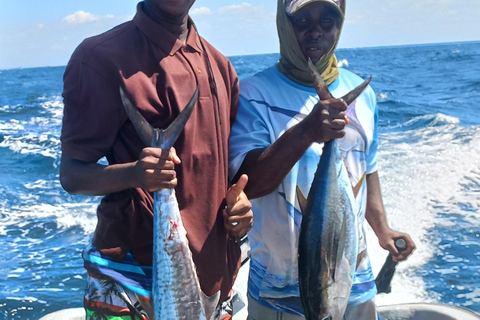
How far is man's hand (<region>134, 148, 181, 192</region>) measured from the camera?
158 cm

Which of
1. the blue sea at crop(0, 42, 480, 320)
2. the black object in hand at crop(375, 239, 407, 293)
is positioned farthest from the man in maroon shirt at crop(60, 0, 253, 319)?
the blue sea at crop(0, 42, 480, 320)

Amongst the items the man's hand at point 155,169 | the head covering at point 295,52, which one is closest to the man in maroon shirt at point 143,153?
the man's hand at point 155,169

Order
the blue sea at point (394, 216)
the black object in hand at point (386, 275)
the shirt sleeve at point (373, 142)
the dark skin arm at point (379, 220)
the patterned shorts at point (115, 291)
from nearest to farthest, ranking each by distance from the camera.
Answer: the patterned shorts at point (115, 291) → the shirt sleeve at point (373, 142) → the dark skin arm at point (379, 220) → the black object in hand at point (386, 275) → the blue sea at point (394, 216)

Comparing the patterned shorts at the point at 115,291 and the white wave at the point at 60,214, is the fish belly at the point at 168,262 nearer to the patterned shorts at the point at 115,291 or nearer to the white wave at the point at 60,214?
the patterned shorts at the point at 115,291

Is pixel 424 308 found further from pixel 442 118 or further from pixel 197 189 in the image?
pixel 442 118

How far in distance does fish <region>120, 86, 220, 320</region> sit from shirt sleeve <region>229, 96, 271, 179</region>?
428mm

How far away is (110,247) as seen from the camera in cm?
173

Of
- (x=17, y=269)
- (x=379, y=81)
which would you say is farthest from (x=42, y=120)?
(x=379, y=81)

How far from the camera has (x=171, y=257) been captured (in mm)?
1692

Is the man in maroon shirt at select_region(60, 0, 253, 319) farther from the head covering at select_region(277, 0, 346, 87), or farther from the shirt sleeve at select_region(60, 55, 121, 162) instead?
the head covering at select_region(277, 0, 346, 87)

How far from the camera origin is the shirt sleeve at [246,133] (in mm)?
2072

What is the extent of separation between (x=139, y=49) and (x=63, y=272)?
205 inches

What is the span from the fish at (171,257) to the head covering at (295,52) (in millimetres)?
652

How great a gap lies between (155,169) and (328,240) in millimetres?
679
